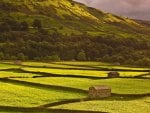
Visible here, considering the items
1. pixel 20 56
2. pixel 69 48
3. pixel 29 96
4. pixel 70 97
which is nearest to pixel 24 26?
pixel 69 48

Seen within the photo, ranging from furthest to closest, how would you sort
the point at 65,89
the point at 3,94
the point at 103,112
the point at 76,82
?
the point at 76,82 → the point at 65,89 → the point at 3,94 → the point at 103,112

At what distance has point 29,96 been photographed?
4578 cm

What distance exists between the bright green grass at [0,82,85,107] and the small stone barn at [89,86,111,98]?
1624 millimetres

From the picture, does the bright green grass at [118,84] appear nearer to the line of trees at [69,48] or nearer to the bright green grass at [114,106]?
the bright green grass at [114,106]

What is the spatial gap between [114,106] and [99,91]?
7755 millimetres

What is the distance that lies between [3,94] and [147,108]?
15.4m

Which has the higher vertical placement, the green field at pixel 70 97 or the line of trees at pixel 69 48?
the line of trees at pixel 69 48

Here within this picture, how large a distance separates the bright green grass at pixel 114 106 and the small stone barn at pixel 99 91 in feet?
7.47

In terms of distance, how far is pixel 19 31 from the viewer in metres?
179

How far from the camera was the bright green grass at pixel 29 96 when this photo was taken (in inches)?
1639

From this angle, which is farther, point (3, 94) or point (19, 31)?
point (19, 31)

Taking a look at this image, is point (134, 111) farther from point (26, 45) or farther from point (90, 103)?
point (26, 45)

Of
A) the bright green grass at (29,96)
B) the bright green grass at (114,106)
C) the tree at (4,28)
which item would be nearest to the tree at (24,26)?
the tree at (4,28)

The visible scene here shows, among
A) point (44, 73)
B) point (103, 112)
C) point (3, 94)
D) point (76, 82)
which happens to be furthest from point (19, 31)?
point (103, 112)
